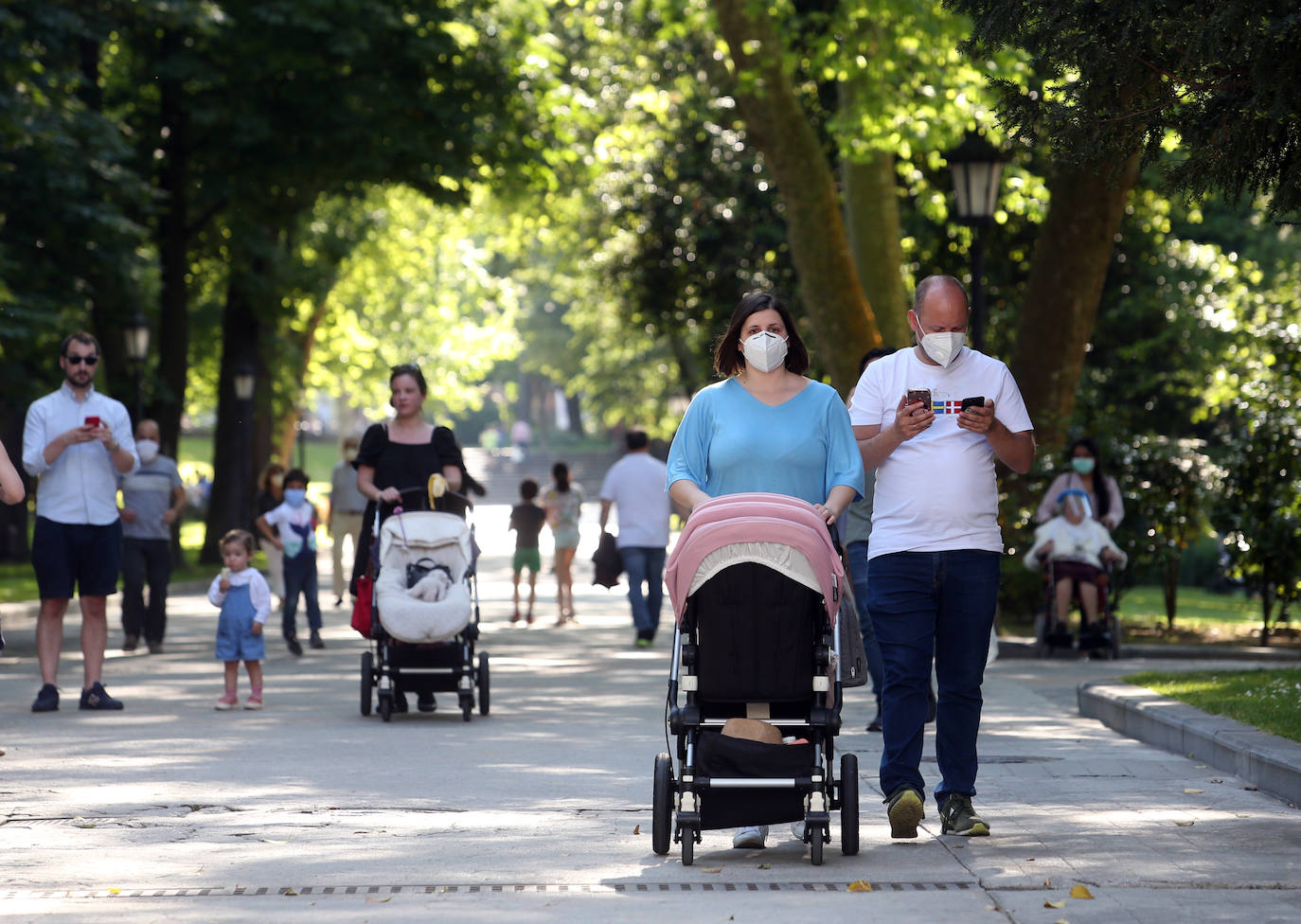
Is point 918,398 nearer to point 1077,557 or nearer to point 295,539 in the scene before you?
point 1077,557

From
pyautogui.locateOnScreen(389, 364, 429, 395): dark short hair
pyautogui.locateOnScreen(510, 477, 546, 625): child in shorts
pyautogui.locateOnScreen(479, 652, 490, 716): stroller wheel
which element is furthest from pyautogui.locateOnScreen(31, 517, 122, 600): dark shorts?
pyautogui.locateOnScreen(510, 477, 546, 625): child in shorts

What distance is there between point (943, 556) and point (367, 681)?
5632 mm

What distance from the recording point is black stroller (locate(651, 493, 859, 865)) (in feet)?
21.7

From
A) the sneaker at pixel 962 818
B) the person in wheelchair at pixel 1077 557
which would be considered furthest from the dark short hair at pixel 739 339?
the person in wheelchair at pixel 1077 557

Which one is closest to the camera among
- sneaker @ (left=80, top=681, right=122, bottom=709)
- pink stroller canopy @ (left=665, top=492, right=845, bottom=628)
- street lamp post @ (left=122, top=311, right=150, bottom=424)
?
pink stroller canopy @ (left=665, top=492, right=845, bottom=628)

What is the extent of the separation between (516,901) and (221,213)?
83.9ft

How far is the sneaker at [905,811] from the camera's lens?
23.6ft

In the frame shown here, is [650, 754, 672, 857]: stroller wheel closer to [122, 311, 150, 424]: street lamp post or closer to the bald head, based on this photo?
the bald head

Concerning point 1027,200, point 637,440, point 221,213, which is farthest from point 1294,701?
point 221,213

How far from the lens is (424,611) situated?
38.0 feet

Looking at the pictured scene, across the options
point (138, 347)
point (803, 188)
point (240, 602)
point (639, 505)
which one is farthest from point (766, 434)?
point (138, 347)

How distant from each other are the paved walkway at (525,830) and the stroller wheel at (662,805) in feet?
0.23

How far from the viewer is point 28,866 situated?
6.75 meters

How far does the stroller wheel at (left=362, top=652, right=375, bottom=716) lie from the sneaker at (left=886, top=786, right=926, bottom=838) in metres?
5.44
